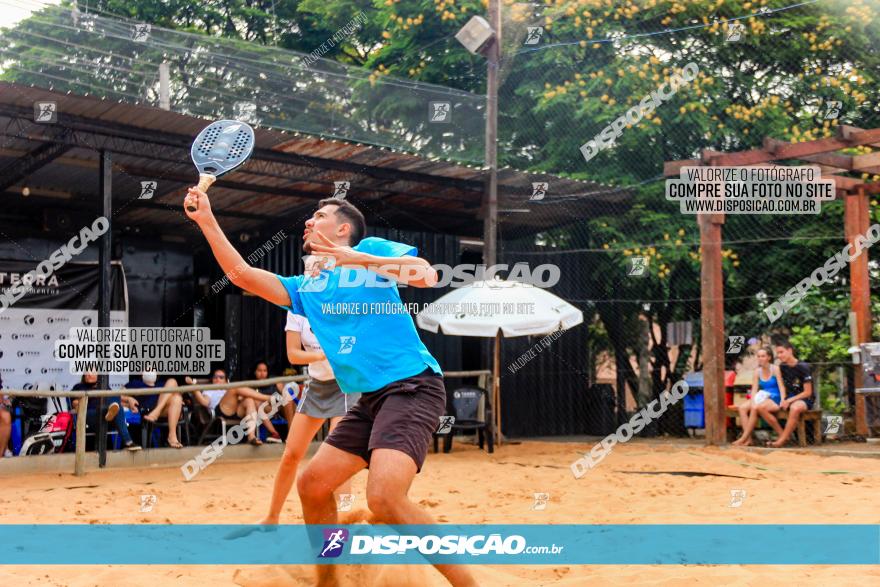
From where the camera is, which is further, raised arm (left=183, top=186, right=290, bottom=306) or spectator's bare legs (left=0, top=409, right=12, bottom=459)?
spectator's bare legs (left=0, top=409, right=12, bottom=459)

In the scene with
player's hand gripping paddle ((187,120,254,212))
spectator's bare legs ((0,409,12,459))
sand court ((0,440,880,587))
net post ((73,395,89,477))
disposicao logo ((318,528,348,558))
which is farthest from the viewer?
spectator's bare legs ((0,409,12,459))

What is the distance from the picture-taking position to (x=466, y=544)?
5.32 m

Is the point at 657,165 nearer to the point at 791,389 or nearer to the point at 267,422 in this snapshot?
the point at 791,389

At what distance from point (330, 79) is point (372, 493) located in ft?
29.6

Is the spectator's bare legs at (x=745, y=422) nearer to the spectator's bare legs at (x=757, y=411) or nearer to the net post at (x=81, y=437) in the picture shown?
the spectator's bare legs at (x=757, y=411)

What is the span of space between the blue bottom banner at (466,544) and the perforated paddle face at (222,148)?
1801 mm

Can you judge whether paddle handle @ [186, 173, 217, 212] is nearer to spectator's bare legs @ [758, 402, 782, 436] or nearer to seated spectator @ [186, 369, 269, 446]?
seated spectator @ [186, 369, 269, 446]

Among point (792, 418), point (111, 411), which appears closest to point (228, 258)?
point (111, 411)

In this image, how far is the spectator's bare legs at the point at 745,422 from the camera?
1247 cm

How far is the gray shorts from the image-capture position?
6.25 m

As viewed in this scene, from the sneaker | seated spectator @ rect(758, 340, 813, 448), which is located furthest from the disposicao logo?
Result: seated spectator @ rect(758, 340, 813, 448)

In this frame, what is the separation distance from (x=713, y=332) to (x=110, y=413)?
25.9 feet

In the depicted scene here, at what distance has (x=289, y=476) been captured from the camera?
5.98 meters

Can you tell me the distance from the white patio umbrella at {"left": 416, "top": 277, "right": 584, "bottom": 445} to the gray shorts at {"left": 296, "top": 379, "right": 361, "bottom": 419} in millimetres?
5812
